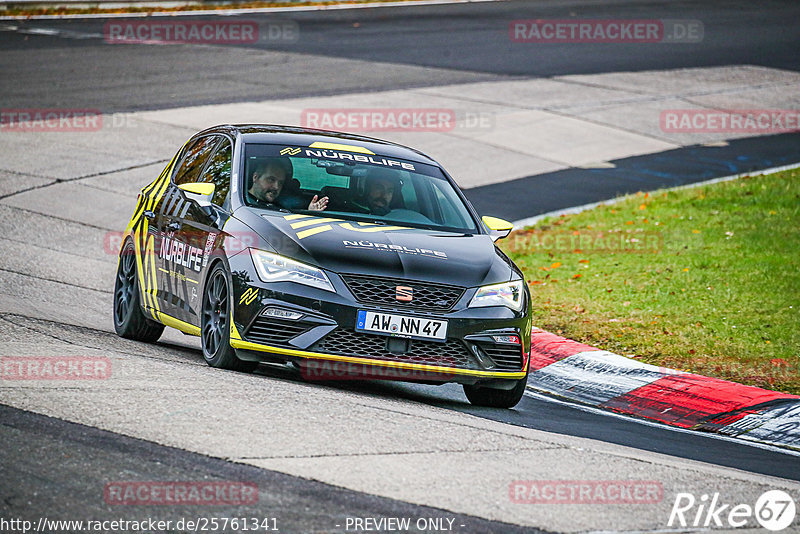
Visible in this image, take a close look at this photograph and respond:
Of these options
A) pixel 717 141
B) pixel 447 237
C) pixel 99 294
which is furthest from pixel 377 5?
pixel 447 237

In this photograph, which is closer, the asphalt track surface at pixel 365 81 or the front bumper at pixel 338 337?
the asphalt track surface at pixel 365 81

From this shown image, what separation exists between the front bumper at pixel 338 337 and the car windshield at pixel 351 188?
1.01m

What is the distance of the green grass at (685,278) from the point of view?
9.89 metres

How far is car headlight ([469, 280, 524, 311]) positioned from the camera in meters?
7.92

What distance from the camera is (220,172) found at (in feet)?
29.7

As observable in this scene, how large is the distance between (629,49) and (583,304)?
19539mm

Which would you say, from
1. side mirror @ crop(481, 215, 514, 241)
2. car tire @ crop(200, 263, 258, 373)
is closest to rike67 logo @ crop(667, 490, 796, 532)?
car tire @ crop(200, 263, 258, 373)

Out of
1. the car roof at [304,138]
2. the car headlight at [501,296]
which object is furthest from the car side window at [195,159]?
the car headlight at [501,296]

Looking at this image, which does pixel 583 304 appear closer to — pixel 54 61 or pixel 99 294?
pixel 99 294

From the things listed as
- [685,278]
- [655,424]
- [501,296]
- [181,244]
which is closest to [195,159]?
[181,244]

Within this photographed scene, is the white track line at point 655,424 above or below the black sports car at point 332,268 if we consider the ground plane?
below

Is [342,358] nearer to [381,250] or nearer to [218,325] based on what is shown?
[381,250]

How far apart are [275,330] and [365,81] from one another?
675 inches

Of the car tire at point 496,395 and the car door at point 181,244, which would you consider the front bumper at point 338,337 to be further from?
the car door at point 181,244
